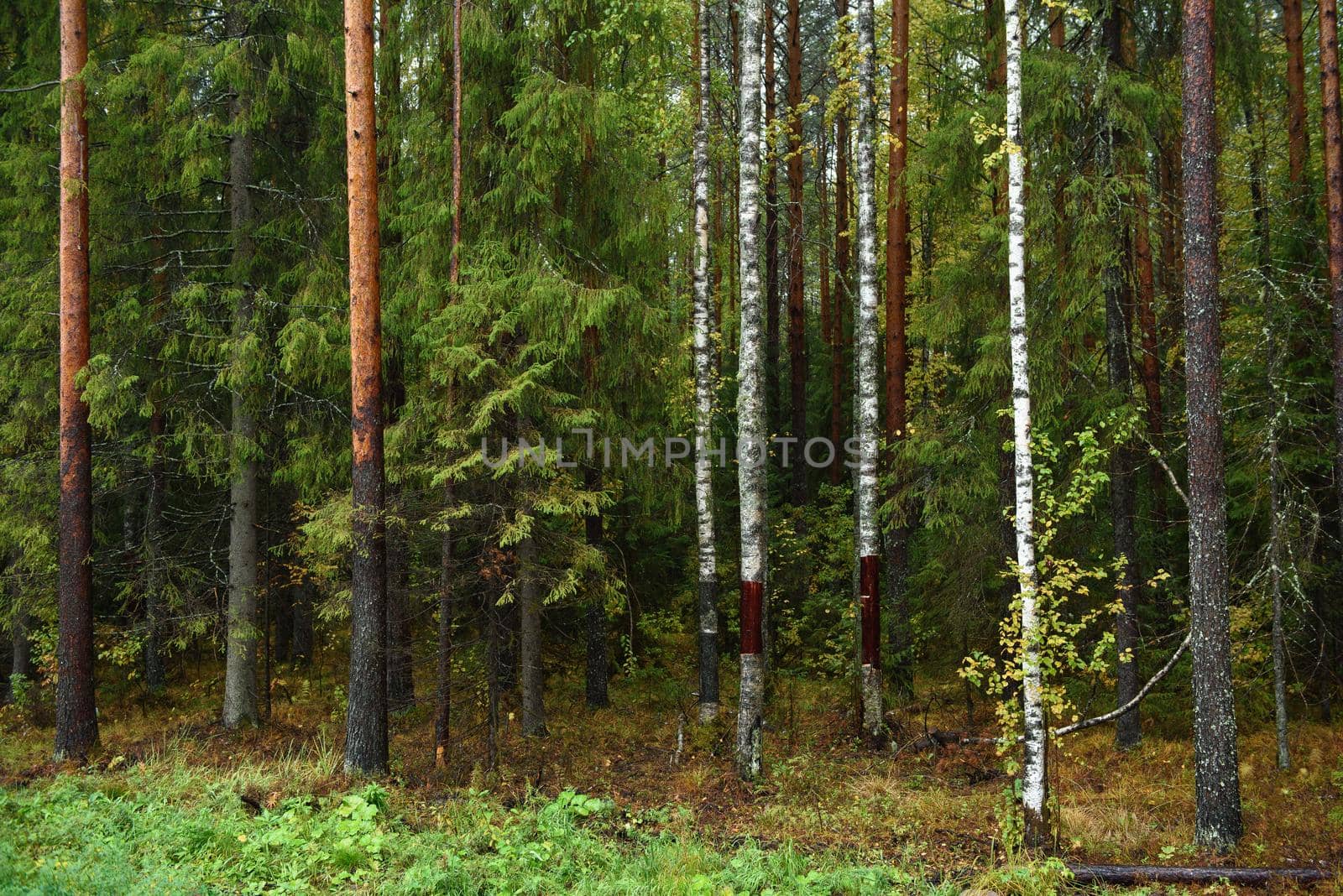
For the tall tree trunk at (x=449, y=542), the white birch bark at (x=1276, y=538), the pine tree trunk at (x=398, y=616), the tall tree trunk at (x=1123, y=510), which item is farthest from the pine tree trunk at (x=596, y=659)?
the white birch bark at (x=1276, y=538)

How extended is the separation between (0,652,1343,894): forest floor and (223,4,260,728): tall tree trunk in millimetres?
753

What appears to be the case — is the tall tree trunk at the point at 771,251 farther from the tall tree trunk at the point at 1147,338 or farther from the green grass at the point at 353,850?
A: the green grass at the point at 353,850

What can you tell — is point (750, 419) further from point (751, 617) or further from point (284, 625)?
point (284, 625)

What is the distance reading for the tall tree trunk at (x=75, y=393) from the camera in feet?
33.7

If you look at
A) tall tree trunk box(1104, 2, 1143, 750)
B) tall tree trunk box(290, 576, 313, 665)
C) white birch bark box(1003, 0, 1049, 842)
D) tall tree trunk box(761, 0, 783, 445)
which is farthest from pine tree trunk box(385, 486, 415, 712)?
tall tree trunk box(1104, 2, 1143, 750)

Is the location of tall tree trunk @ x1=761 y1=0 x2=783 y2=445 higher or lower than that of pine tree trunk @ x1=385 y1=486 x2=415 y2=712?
higher

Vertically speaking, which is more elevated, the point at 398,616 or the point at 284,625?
the point at 398,616

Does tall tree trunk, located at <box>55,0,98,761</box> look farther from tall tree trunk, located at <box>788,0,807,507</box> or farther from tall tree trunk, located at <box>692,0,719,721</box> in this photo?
tall tree trunk, located at <box>788,0,807,507</box>

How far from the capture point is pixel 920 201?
51.7 ft

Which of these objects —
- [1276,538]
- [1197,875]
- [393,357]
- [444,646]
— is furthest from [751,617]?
[393,357]

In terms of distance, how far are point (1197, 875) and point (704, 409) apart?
6.94 metres

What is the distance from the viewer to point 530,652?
37.6ft

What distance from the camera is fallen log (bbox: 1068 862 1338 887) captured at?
22.1 feet

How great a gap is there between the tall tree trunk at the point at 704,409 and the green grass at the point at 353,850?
3.52 m
